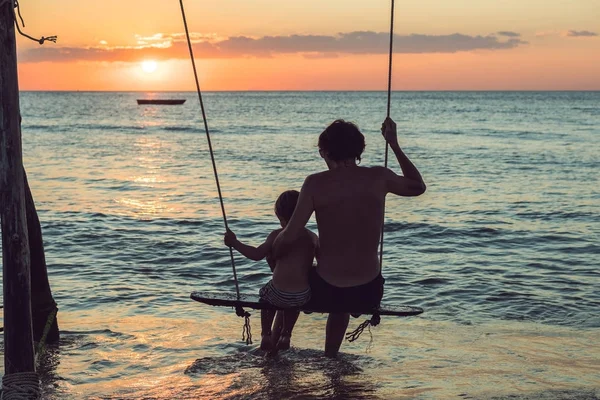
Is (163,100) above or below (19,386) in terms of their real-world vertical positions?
below

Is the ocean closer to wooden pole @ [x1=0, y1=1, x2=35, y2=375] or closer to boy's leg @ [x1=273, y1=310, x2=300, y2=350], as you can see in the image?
boy's leg @ [x1=273, y1=310, x2=300, y2=350]

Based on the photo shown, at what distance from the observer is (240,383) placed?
5.99 meters

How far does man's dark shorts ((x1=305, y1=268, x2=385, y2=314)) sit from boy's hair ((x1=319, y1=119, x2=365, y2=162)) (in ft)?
2.99

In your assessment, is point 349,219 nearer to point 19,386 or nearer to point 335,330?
point 335,330

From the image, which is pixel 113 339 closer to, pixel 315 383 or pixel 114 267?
pixel 315 383

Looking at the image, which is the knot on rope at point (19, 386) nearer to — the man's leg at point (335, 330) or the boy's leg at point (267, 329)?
the boy's leg at point (267, 329)

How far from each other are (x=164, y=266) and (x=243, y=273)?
1.24 metres

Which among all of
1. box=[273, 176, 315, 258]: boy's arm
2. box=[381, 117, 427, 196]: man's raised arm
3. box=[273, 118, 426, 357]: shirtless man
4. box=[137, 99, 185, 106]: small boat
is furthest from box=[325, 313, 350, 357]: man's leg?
box=[137, 99, 185, 106]: small boat

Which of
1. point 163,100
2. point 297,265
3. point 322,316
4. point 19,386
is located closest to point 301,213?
point 297,265

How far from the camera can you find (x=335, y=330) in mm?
6074

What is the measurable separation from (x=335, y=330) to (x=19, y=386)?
2.31 m

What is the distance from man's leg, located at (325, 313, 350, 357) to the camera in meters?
5.97

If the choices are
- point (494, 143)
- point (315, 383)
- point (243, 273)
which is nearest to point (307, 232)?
point (315, 383)

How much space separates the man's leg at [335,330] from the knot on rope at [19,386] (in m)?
2.14
